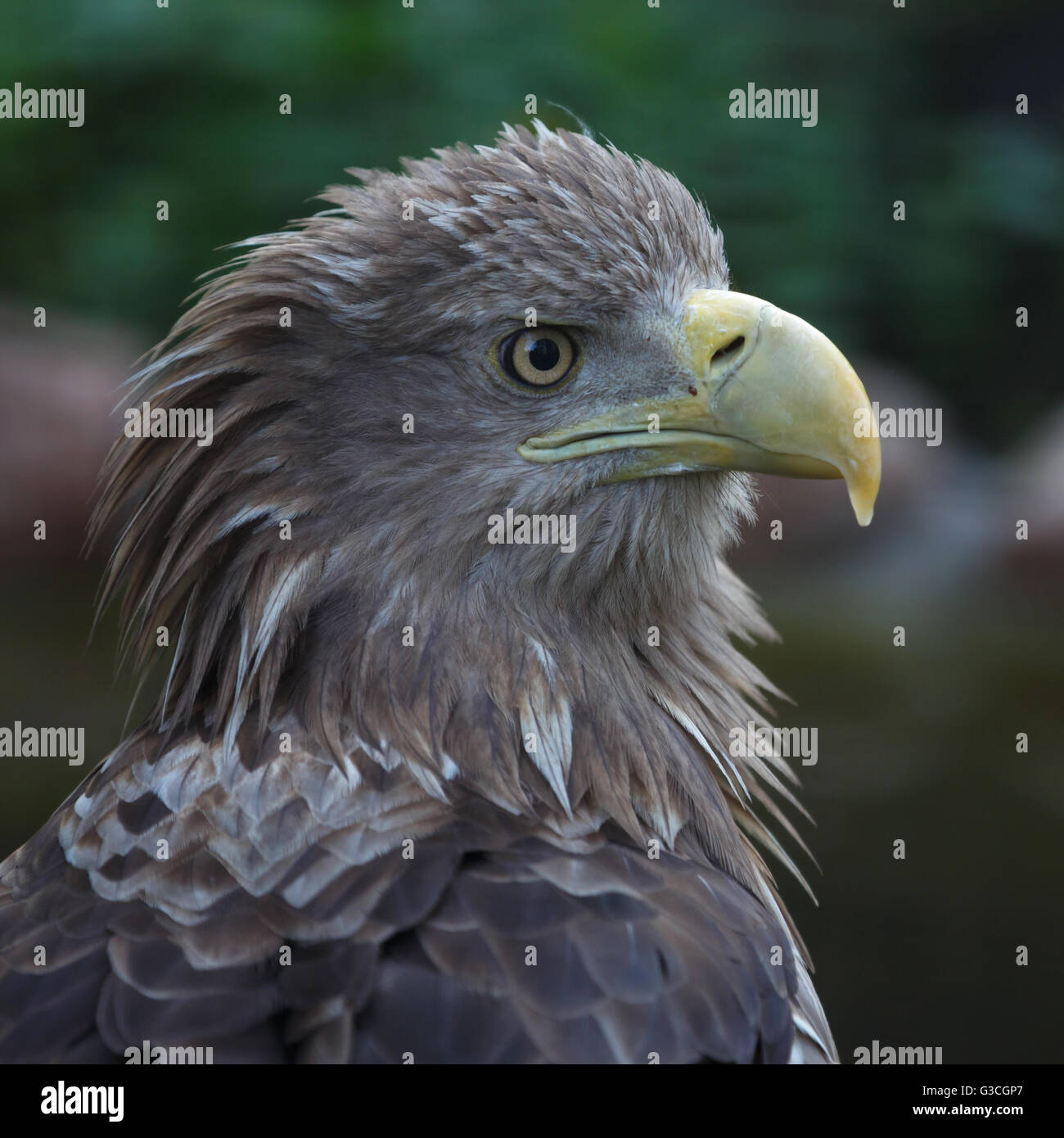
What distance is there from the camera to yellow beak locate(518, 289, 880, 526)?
2182mm

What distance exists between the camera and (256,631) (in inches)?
87.2

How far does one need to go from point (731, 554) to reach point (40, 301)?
3834 millimetres

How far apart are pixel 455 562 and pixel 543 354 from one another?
37 centimetres

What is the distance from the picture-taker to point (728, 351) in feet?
7.44

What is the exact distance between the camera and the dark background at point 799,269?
190 inches

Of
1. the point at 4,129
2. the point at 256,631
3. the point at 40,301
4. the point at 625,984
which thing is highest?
the point at 4,129
